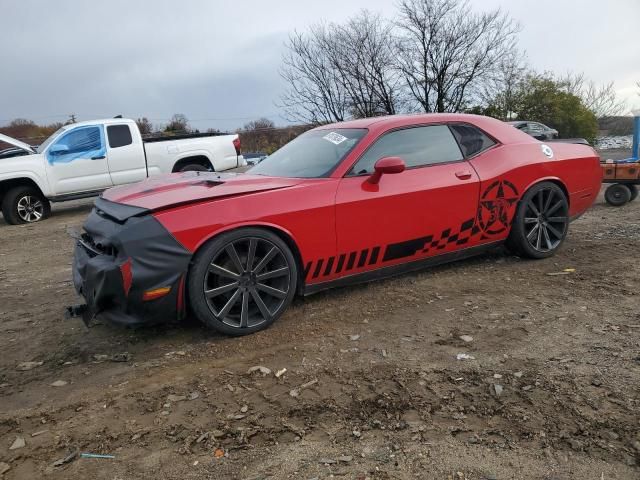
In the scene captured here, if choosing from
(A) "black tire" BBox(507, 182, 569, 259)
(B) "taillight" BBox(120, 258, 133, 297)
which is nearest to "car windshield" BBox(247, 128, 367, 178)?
(B) "taillight" BBox(120, 258, 133, 297)

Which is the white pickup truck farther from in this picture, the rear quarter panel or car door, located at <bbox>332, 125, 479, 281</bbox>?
the rear quarter panel

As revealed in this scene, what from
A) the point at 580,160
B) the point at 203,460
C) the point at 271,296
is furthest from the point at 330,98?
the point at 203,460

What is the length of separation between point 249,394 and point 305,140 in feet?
8.75

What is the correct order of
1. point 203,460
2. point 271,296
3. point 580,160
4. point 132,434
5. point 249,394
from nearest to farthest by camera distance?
point 203,460 < point 132,434 < point 249,394 < point 271,296 < point 580,160

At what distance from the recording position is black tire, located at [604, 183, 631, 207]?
7797 millimetres

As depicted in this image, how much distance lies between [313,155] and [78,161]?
7612 mm

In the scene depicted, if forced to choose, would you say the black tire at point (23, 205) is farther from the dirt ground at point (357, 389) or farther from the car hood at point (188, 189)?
the car hood at point (188, 189)

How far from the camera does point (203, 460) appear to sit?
2209 mm

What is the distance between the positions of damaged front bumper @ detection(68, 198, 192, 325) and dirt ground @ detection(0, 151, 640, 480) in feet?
0.98

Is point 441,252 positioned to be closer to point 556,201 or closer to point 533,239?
point 533,239

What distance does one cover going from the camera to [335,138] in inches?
172

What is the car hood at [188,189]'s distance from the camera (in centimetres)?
336

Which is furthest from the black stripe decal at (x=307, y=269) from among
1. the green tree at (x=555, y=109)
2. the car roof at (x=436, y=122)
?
the green tree at (x=555, y=109)

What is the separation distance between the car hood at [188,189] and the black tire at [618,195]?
6.17 m
